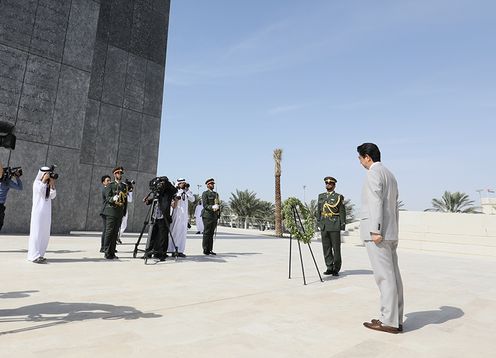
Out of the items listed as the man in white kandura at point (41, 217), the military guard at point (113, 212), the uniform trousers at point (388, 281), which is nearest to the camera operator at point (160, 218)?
the military guard at point (113, 212)

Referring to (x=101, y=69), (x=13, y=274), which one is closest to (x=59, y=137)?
(x=101, y=69)

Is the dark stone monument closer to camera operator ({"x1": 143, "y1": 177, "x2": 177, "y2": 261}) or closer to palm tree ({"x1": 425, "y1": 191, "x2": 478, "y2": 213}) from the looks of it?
camera operator ({"x1": 143, "y1": 177, "x2": 177, "y2": 261})

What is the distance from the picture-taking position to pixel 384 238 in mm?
3600

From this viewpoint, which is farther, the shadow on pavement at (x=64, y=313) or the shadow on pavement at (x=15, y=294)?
the shadow on pavement at (x=15, y=294)

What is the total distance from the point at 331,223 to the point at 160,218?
4137 millimetres

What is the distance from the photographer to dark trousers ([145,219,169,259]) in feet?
26.7

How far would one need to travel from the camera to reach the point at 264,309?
404 centimetres

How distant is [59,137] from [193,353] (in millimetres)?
13234

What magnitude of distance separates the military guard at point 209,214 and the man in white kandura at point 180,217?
50cm

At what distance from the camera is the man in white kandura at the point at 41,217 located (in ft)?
22.6

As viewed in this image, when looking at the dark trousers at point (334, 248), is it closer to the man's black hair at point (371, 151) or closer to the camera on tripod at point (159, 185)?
the man's black hair at point (371, 151)

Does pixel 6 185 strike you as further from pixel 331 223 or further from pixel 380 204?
pixel 380 204

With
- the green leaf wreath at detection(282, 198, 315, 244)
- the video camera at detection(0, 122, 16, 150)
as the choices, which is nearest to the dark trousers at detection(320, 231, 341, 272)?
the green leaf wreath at detection(282, 198, 315, 244)

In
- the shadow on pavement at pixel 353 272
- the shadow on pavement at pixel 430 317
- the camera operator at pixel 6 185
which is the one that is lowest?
the shadow on pavement at pixel 430 317
